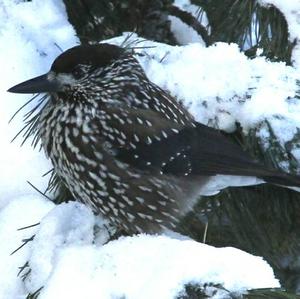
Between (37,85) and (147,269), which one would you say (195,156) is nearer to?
(37,85)

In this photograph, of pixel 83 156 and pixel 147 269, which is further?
pixel 83 156

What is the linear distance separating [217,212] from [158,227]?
0.20m

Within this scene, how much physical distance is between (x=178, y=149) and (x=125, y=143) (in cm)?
18

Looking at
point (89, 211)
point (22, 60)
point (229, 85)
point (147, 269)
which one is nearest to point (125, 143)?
point (89, 211)

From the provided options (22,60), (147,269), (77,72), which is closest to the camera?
(147,269)

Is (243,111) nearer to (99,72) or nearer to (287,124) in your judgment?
(287,124)

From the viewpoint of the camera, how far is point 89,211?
2572 millimetres

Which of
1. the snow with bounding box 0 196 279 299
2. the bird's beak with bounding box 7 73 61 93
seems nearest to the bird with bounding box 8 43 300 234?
the bird's beak with bounding box 7 73 61 93

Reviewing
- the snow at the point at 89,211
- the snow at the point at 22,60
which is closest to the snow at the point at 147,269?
the snow at the point at 89,211

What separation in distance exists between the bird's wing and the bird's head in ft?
0.47

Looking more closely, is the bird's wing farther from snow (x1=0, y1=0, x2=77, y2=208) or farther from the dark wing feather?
snow (x1=0, y1=0, x2=77, y2=208)

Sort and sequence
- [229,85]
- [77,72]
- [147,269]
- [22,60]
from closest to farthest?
[147,269]
[229,85]
[77,72]
[22,60]

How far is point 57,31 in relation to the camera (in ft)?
9.39

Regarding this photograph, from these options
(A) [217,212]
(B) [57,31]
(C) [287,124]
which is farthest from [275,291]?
(B) [57,31]
